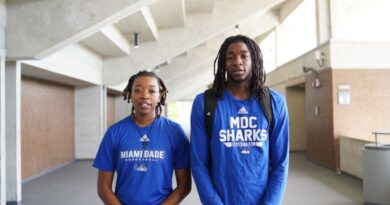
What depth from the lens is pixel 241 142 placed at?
6.11ft

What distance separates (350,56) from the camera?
787 centimetres

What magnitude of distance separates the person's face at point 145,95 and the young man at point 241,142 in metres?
0.26

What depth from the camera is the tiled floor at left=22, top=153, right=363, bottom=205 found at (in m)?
5.72

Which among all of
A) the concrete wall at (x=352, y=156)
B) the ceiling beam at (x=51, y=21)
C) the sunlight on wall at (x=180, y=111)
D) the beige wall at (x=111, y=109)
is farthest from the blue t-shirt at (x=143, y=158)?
the sunlight on wall at (x=180, y=111)

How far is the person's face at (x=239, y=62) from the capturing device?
1909 mm

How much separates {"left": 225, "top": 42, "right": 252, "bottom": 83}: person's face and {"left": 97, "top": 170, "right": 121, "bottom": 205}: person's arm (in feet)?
2.92

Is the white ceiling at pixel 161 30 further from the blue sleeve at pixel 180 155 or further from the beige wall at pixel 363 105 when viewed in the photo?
the blue sleeve at pixel 180 155

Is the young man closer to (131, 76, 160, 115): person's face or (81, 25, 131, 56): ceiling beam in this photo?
(131, 76, 160, 115): person's face

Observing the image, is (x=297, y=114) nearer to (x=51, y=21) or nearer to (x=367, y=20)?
(x=367, y=20)

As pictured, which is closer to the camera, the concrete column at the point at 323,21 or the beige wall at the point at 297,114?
the concrete column at the point at 323,21

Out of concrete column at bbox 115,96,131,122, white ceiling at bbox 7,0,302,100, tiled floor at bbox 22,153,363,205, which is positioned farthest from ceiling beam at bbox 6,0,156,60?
concrete column at bbox 115,96,131,122

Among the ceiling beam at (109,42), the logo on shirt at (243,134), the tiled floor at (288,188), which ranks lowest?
the tiled floor at (288,188)

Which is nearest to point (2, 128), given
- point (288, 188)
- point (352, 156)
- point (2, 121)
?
→ point (2, 121)

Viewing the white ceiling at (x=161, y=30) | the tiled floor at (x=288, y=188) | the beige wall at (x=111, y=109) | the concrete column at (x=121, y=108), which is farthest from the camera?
the concrete column at (x=121, y=108)
